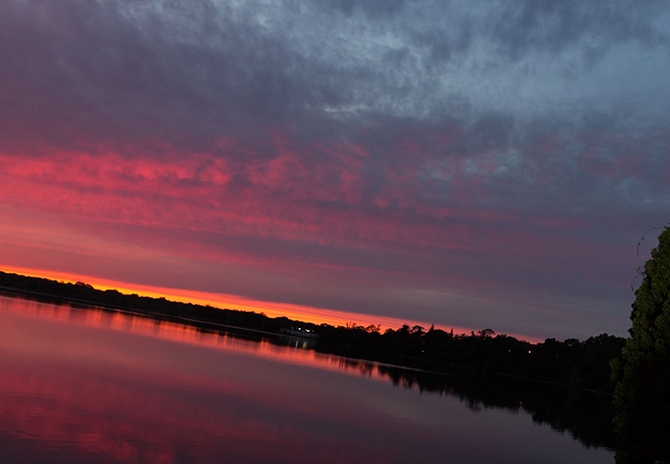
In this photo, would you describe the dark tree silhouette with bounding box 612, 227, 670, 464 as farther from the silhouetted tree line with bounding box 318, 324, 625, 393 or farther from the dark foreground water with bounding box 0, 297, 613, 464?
the silhouetted tree line with bounding box 318, 324, 625, 393

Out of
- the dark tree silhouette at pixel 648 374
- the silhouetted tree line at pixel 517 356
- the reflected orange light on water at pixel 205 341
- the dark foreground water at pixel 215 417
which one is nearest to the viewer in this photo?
the dark foreground water at pixel 215 417

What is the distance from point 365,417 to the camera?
28469mm

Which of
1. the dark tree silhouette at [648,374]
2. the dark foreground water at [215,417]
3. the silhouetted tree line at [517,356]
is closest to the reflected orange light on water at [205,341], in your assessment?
the dark foreground water at [215,417]

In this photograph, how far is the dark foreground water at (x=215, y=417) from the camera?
16500 mm

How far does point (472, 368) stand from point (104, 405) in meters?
109

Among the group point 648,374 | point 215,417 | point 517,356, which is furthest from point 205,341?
point 517,356

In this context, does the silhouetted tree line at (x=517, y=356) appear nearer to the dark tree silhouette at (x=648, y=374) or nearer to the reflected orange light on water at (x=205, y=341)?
the reflected orange light on water at (x=205, y=341)

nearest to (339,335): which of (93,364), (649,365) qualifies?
(93,364)

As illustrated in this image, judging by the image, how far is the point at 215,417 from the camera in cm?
2188

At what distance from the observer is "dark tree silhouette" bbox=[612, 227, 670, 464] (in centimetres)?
1742

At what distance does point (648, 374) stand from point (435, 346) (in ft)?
378

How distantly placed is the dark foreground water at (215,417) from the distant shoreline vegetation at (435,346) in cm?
5607

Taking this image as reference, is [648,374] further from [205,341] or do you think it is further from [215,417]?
[205,341]

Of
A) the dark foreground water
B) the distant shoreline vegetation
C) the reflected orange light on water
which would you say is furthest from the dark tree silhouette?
the distant shoreline vegetation
